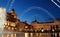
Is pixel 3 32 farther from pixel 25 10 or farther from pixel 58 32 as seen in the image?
pixel 58 32

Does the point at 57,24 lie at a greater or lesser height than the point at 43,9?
lesser

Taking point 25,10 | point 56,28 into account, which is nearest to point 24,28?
point 25,10

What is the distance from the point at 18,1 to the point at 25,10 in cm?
22

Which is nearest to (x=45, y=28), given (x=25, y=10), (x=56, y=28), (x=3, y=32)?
(x=56, y=28)

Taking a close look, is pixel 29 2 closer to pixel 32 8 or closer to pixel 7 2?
pixel 32 8

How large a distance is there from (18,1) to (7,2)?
0.21m

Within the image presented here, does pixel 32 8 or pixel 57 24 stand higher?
pixel 32 8

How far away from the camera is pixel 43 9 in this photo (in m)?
4.34

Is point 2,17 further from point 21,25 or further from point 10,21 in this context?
point 21,25

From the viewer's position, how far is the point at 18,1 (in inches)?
173

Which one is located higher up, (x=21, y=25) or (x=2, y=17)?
(x=2, y=17)

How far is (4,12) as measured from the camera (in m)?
4.40

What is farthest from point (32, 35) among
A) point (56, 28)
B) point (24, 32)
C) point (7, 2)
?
point (7, 2)

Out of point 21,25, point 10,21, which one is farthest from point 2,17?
point 21,25
